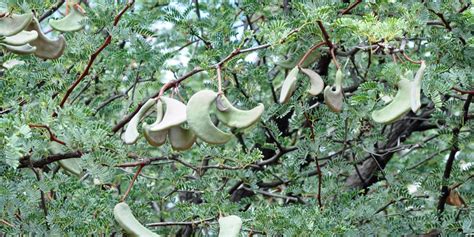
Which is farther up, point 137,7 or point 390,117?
point 390,117

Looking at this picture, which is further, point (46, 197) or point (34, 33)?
point (46, 197)

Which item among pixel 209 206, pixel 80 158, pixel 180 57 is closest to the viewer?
pixel 80 158

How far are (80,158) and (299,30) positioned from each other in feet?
1.88

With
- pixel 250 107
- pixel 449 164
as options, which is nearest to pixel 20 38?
pixel 250 107

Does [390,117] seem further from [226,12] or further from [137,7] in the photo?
[137,7]

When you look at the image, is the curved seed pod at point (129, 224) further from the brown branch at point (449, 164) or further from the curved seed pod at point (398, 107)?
the brown branch at point (449, 164)

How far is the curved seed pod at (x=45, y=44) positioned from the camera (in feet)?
5.82

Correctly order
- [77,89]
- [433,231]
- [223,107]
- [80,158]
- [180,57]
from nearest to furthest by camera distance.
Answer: [223,107] → [80,158] → [433,231] → [77,89] → [180,57]

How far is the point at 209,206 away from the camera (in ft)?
7.01

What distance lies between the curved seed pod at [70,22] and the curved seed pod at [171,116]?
20.1 inches

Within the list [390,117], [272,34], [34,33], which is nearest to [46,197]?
[34,33]

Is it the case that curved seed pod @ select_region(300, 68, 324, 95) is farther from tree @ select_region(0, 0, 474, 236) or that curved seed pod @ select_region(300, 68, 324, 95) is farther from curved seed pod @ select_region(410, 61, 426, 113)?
curved seed pod @ select_region(410, 61, 426, 113)

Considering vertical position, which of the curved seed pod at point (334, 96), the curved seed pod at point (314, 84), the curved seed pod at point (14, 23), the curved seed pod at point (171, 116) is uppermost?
the curved seed pod at point (14, 23)

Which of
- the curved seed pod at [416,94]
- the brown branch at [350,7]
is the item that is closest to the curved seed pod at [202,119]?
the curved seed pod at [416,94]
